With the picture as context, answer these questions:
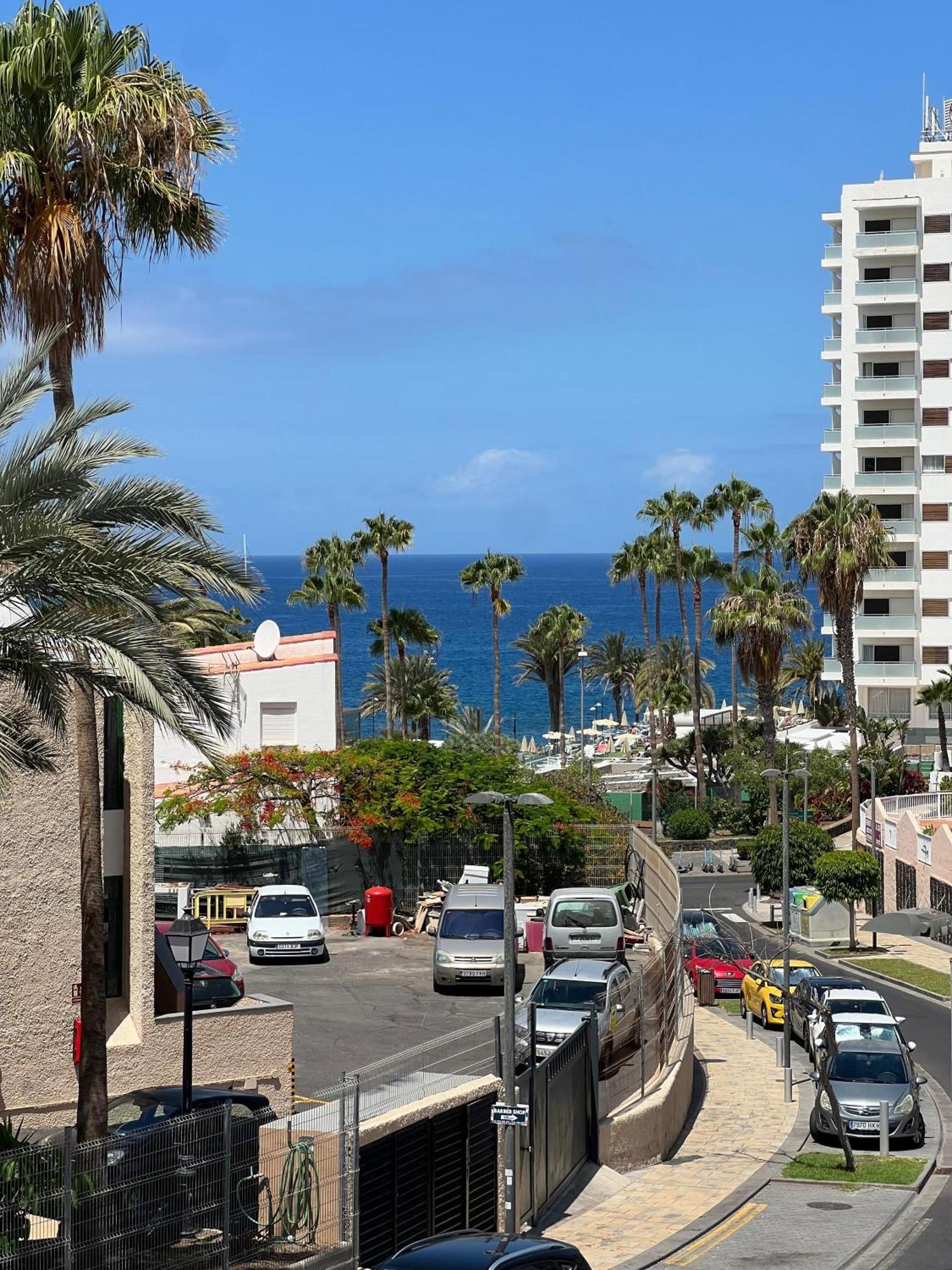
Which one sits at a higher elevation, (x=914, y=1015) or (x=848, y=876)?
(x=848, y=876)

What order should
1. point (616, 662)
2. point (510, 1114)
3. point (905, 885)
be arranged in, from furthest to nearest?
point (616, 662)
point (905, 885)
point (510, 1114)

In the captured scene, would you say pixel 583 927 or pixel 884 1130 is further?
pixel 583 927

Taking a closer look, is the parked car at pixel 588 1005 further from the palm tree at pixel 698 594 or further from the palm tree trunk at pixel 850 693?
the palm tree at pixel 698 594

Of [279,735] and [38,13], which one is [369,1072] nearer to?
[38,13]

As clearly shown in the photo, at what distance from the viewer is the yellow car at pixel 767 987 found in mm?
37188

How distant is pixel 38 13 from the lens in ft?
66.7

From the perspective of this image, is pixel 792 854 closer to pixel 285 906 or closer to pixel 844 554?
pixel 844 554

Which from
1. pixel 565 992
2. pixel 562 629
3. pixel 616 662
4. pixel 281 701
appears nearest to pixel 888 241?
pixel 562 629

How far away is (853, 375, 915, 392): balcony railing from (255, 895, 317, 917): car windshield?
50.8 metres

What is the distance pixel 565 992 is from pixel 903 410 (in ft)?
185

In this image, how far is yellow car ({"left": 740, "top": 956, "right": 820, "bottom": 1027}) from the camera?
37.2 metres

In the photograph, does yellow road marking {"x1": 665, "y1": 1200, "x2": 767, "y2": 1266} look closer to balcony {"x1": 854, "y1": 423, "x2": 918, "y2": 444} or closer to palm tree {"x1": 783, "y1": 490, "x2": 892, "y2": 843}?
palm tree {"x1": 783, "y1": 490, "x2": 892, "y2": 843}

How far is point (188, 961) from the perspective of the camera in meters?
20.1

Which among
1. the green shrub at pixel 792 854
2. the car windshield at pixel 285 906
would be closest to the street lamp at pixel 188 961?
the car windshield at pixel 285 906
